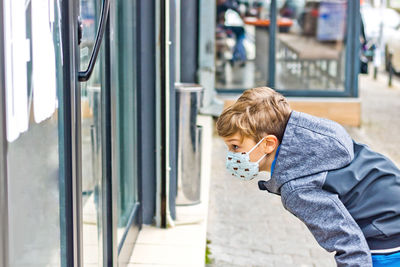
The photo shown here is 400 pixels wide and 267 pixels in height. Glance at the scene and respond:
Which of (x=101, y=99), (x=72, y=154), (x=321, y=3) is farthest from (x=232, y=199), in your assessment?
(x=321, y=3)

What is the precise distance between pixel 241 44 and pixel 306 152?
8.39 meters

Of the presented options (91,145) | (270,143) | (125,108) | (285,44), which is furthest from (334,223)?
(285,44)

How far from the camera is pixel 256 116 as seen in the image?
2.52m

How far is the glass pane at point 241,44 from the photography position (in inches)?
419

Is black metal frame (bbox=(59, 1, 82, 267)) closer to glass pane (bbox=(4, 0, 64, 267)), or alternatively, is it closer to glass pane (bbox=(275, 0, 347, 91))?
glass pane (bbox=(4, 0, 64, 267))

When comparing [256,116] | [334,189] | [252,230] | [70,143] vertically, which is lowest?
[252,230]

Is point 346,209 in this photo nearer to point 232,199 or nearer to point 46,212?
point 46,212

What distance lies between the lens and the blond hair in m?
2.51

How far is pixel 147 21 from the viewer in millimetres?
4914

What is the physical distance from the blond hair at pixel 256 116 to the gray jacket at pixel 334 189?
62 millimetres

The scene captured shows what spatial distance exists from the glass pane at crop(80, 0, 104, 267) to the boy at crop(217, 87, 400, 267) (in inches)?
43.2

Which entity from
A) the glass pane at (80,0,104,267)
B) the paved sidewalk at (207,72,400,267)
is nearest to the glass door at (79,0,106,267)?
the glass pane at (80,0,104,267)

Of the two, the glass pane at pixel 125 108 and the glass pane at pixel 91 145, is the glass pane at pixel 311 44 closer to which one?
the glass pane at pixel 125 108

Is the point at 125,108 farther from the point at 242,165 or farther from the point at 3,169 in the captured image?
the point at 3,169
